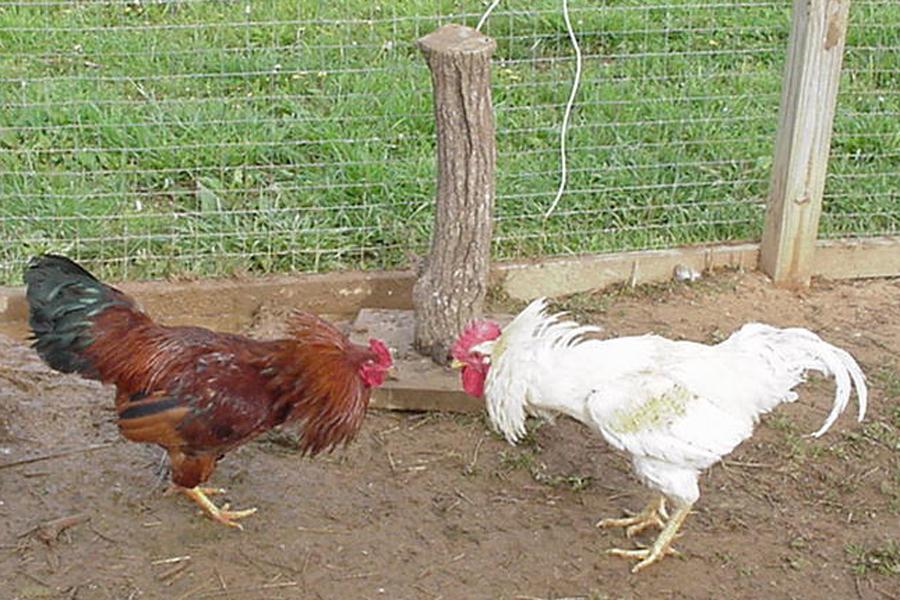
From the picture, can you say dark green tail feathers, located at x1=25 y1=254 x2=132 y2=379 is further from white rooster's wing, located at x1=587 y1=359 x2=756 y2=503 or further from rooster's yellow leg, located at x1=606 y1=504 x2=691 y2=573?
rooster's yellow leg, located at x1=606 y1=504 x2=691 y2=573

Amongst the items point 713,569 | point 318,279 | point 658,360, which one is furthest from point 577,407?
point 318,279

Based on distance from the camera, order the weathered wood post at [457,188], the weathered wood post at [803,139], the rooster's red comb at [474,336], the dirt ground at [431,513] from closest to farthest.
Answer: the dirt ground at [431,513]
the rooster's red comb at [474,336]
the weathered wood post at [457,188]
the weathered wood post at [803,139]

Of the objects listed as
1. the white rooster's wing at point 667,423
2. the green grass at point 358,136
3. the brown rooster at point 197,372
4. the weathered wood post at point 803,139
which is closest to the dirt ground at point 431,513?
the brown rooster at point 197,372

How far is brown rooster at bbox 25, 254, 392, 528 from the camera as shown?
13.3 ft

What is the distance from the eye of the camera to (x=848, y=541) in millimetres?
4219

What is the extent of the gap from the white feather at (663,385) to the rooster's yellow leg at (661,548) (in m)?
0.14

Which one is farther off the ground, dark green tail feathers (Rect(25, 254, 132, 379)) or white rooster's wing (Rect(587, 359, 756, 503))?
dark green tail feathers (Rect(25, 254, 132, 379))

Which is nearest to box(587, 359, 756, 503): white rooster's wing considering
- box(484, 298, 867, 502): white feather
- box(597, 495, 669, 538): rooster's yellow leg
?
box(484, 298, 867, 502): white feather

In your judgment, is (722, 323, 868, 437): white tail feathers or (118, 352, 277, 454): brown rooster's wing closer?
(722, 323, 868, 437): white tail feathers

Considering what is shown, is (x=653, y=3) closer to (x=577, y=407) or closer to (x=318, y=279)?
(x=318, y=279)

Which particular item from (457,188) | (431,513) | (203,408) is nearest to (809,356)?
(431,513)

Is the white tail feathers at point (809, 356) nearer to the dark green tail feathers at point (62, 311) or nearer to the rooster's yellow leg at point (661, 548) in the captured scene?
the rooster's yellow leg at point (661, 548)

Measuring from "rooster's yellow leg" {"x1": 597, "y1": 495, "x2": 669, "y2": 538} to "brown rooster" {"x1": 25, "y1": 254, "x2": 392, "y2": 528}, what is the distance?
3.11ft

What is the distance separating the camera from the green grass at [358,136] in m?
5.82
